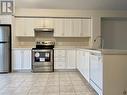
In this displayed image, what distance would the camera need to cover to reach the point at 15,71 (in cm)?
747

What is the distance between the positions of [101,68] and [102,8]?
4.80 metres

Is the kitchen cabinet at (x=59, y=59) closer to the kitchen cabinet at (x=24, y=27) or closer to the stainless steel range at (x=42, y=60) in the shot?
the stainless steel range at (x=42, y=60)

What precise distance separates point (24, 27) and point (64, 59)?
1864mm

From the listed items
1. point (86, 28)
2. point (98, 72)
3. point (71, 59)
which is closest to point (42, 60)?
point (71, 59)

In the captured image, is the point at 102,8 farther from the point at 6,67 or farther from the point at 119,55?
the point at 119,55

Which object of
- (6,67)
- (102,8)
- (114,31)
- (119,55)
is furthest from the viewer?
(114,31)

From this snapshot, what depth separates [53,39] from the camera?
26.9ft

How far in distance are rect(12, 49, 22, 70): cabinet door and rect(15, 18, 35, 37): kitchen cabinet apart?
27.0 inches

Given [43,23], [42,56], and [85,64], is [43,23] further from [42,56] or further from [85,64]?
[85,64]

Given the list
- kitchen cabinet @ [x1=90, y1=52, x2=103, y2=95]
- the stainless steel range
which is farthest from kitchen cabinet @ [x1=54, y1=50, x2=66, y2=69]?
kitchen cabinet @ [x1=90, y1=52, x2=103, y2=95]

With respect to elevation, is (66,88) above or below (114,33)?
below

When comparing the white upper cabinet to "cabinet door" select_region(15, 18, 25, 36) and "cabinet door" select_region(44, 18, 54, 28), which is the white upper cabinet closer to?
"cabinet door" select_region(44, 18, 54, 28)

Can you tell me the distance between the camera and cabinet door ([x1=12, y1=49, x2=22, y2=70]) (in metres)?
7.43

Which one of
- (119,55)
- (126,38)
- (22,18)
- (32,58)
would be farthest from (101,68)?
(126,38)
